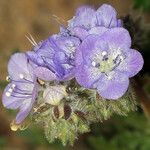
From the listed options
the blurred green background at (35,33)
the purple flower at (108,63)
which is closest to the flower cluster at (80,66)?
the purple flower at (108,63)

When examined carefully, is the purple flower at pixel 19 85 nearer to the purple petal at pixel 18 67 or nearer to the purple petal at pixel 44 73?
the purple petal at pixel 18 67

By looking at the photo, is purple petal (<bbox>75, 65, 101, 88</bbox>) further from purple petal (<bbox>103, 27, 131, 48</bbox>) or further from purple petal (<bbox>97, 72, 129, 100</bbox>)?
purple petal (<bbox>103, 27, 131, 48</bbox>)

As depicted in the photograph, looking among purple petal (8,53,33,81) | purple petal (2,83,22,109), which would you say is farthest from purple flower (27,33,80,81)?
purple petal (2,83,22,109)

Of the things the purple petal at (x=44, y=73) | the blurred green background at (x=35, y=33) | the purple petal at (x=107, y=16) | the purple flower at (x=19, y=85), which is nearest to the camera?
the purple petal at (x=44, y=73)

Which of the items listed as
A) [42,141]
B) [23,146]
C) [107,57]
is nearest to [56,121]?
[107,57]

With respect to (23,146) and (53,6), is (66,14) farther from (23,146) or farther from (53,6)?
(23,146)

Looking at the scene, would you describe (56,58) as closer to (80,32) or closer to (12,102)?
(80,32)

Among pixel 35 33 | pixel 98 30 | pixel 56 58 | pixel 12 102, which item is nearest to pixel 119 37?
pixel 98 30
